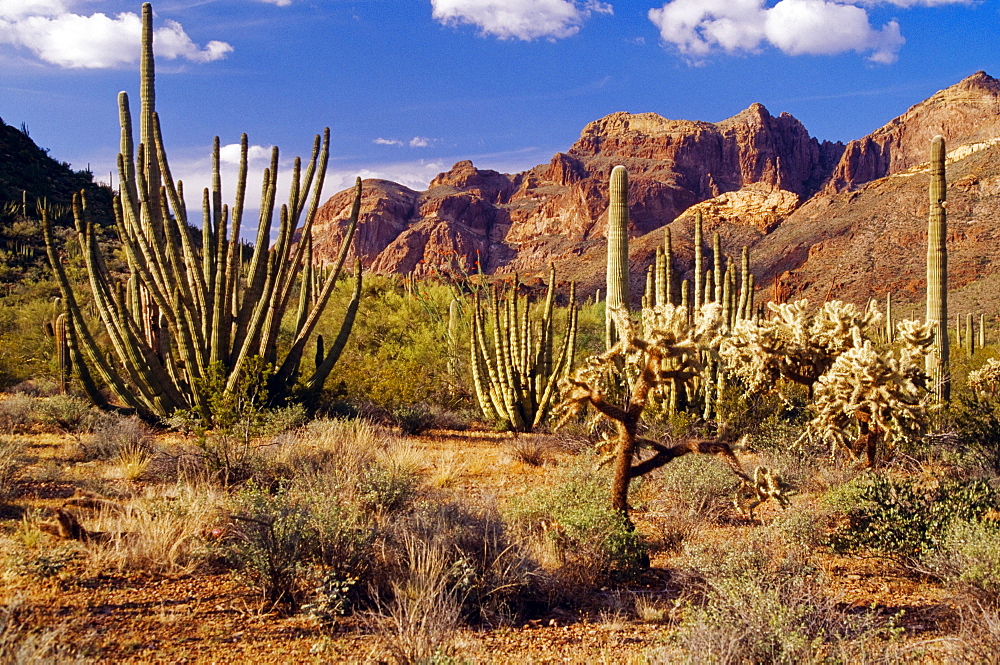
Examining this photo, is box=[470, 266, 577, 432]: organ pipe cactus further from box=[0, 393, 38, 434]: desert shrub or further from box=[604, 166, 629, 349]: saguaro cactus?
box=[0, 393, 38, 434]: desert shrub

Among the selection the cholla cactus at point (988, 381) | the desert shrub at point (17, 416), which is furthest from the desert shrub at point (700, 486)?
the desert shrub at point (17, 416)

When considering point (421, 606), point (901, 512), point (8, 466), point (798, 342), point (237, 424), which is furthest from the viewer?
point (237, 424)

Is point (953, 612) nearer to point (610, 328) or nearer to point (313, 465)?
point (313, 465)

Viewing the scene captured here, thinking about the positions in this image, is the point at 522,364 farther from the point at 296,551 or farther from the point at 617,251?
the point at 296,551

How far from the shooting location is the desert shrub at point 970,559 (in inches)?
164

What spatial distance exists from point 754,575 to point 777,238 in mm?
63024

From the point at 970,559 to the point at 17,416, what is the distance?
34.3ft

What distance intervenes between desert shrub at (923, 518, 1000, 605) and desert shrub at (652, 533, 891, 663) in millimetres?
603

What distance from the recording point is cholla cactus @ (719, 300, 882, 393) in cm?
623

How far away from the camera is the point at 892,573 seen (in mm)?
5160

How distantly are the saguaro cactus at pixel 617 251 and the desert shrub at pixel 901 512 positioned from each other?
15.6 ft

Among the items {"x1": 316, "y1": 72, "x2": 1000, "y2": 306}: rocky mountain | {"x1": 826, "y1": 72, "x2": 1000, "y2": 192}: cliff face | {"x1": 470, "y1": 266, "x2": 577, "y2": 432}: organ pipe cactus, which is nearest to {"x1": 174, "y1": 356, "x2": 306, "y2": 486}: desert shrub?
{"x1": 470, "y1": 266, "x2": 577, "y2": 432}: organ pipe cactus

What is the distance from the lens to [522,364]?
1071 centimetres

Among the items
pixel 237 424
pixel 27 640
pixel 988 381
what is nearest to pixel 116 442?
pixel 237 424
